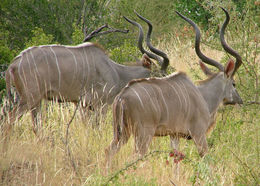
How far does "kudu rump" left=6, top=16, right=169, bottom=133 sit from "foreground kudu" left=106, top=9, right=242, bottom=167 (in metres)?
0.81

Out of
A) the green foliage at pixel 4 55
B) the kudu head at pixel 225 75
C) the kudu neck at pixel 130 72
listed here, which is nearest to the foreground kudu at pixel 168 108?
the kudu head at pixel 225 75

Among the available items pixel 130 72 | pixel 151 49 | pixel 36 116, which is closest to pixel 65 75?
pixel 36 116

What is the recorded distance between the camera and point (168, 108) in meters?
4.13

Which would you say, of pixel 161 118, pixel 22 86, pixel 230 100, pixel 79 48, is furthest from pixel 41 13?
pixel 161 118

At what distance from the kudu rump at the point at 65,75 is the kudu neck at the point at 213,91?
2.38 ft

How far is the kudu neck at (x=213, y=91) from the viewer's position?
16.0 feet

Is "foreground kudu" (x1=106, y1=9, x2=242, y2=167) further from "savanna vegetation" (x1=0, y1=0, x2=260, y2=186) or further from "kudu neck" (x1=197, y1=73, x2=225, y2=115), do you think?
"savanna vegetation" (x1=0, y1=0, x2=260, y2=186)

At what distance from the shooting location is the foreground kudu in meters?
3.88

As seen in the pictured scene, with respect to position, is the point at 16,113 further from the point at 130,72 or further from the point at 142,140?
the point at 130,72

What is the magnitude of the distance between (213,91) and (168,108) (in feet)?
3.10

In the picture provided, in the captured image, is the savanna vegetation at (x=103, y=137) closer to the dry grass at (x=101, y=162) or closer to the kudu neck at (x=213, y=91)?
the dry grass at (x=101, y=162)

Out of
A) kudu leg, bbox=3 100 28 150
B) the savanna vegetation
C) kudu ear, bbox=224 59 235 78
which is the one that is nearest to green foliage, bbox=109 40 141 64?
the savanna vegetation

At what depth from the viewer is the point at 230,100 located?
5.09 m

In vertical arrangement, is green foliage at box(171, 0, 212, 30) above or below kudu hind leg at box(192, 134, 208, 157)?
above
